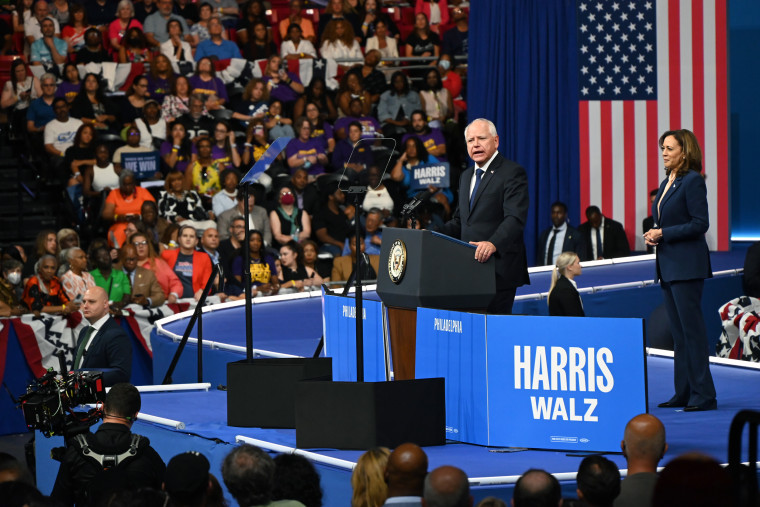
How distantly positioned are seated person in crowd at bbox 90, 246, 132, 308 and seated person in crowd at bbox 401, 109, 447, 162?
4.02 m

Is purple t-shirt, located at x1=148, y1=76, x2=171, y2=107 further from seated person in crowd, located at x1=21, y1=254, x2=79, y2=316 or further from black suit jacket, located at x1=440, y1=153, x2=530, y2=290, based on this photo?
black suit jacket, located at x1=440, y1=153, x2=530, y2=290

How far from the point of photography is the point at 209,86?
497 inches

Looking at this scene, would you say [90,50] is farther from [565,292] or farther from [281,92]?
[565,292]

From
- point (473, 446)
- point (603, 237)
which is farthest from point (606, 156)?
point (473, 446)

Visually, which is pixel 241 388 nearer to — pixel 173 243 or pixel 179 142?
pixel 173 243

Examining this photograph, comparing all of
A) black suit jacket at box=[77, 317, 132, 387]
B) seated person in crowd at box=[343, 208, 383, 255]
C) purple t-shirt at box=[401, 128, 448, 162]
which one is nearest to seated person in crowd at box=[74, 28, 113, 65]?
purple t-shirt at box=[401, 128, 448, 162]

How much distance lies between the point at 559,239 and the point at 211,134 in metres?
3.71

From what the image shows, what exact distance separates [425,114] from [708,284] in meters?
3.81

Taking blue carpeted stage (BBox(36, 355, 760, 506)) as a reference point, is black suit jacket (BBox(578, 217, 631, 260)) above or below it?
above

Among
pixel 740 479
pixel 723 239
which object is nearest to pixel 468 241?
pixel 740 479

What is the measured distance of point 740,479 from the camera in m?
2.15

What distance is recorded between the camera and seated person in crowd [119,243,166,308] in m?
10.1

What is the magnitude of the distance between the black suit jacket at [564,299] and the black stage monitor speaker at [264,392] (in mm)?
2614

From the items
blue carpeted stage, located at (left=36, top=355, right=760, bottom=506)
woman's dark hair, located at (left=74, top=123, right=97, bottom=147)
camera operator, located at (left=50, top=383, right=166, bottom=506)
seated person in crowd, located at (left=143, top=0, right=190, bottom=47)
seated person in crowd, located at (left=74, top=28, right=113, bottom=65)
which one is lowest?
blue carpeted stage, located at (left=36, top=355, right=760, bottom=506)
